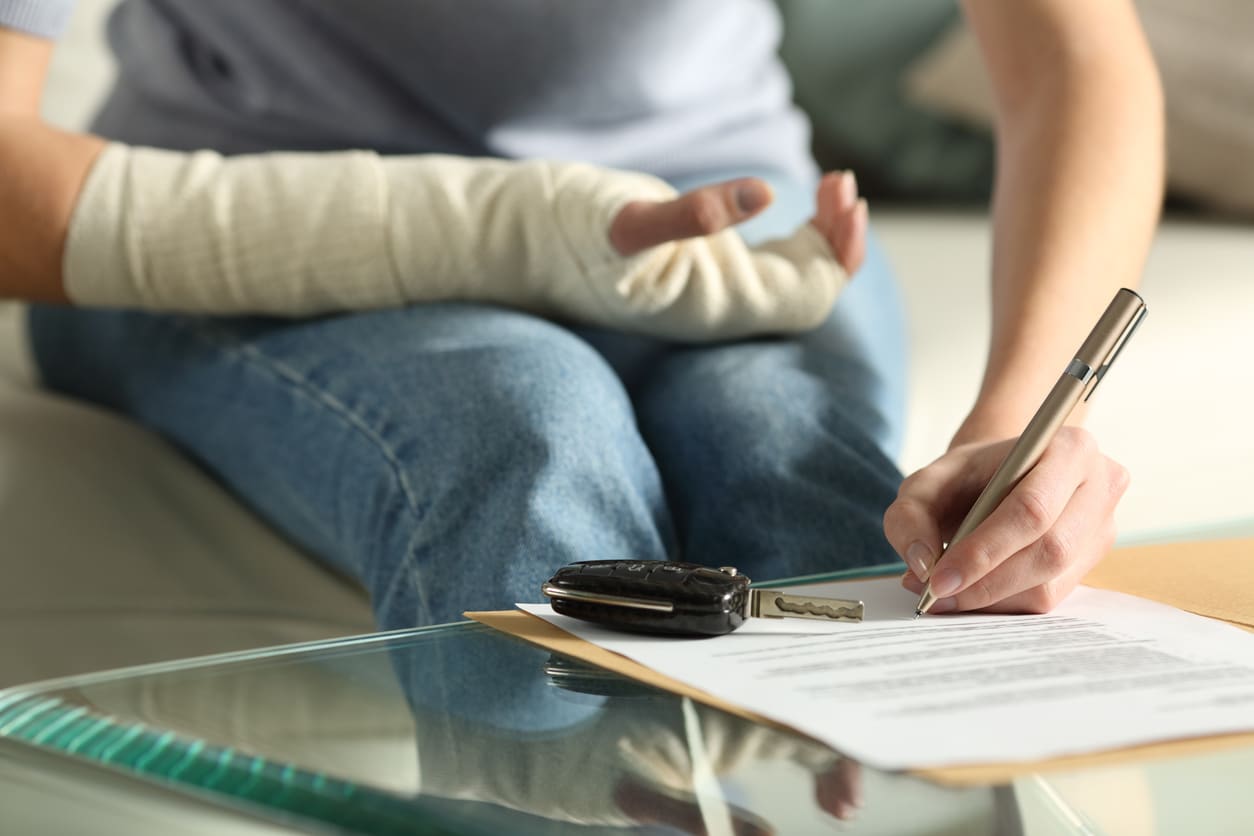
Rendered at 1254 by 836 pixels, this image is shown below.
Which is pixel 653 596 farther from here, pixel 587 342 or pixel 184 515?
pixel 184 515

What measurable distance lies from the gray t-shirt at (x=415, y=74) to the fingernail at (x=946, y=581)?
48cm

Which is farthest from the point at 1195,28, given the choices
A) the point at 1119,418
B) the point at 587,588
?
the point at 587,588

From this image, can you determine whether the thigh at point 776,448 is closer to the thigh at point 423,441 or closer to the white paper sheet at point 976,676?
the thigh at point 423,441

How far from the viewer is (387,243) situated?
68 cm

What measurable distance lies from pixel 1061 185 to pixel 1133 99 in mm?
78

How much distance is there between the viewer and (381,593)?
591 mm

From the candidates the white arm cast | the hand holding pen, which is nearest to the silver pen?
the hand holding pen

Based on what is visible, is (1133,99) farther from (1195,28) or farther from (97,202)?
(1195,28)

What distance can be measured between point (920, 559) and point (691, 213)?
22 centimetres

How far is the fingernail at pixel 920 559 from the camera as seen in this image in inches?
17.8

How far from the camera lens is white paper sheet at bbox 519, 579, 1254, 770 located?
326 mm

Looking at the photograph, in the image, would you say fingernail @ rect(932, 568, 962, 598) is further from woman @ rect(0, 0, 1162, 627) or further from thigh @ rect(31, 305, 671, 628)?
thigh @ rect(31, 305, 671, 628)

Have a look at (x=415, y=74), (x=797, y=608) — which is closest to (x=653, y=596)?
(x=797, y=608)

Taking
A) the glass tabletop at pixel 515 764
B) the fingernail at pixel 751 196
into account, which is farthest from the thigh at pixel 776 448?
the glass tabletop at pixel 515 764
